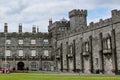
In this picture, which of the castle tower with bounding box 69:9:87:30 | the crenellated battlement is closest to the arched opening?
the castle tower with bounding box 69:9:87:30

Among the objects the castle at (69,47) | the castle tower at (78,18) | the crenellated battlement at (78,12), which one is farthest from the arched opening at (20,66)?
the crenellated battlement at (78,12)

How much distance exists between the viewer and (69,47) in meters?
75.3

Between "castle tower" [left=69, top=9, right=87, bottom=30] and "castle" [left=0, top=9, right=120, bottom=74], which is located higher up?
"castle tower" [left=69, top=9, right=87, bottom=30]

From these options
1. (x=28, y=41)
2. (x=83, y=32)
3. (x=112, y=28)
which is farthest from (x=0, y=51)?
(x=112, y=28)

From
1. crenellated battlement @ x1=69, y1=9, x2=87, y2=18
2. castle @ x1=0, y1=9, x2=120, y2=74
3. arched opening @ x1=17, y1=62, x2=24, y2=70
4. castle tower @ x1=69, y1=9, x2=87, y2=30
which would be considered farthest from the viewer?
arched opening @ x1=17, y1=62, x2=24, y2=70

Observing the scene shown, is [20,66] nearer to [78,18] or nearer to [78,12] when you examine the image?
[78,18]

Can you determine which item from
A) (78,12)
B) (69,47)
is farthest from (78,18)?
(69,47)

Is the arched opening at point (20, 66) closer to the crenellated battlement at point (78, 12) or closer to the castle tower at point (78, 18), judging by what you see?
the castle tower at point (78, 18)

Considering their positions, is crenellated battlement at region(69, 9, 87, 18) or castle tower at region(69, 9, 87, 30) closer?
crenellated battlement at region(69, 9, 87, 18)

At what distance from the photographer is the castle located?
54688mm

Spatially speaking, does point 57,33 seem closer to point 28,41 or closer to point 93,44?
point 28,41

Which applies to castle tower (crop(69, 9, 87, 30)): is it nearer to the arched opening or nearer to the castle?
the castle

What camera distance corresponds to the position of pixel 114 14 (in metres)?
53.5

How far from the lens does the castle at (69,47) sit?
179ft
